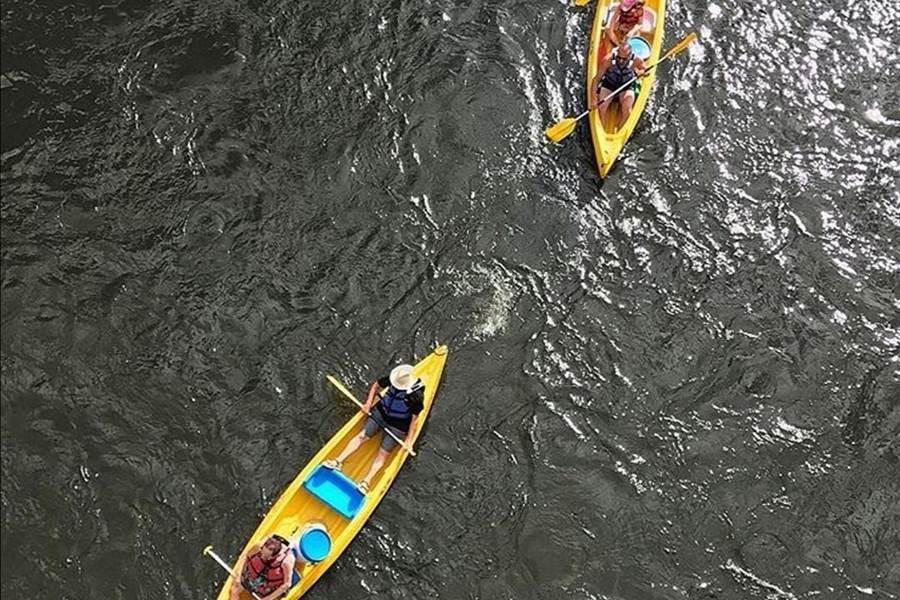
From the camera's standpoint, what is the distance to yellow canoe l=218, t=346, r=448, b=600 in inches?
379

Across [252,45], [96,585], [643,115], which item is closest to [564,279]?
[643,115]

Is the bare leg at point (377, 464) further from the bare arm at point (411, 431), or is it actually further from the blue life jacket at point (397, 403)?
the blue life jacket at point (397, 403)

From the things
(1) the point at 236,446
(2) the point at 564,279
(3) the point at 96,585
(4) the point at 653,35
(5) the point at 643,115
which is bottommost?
(3) the point at 96,585

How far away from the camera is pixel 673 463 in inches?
413

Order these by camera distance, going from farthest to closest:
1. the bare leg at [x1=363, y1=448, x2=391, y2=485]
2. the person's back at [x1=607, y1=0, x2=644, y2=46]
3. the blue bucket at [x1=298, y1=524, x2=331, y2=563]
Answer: the person's back at [x1=607, y1=0, x2=644, y2=46] → the bare leg at [x1=363, y1=448, x2=391, y2=485] → the blue bucket at [x1=298, y1=524, x2=331, y2=563]

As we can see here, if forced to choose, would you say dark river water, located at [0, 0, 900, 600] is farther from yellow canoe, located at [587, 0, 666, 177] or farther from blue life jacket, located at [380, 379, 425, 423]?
blue life jacket, located at [380, 379, 425, 423]

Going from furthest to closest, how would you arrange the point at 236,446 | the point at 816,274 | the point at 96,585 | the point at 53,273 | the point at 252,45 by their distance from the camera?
the point at 252,45 → the point at 816,274 → the point at 53,273 → the point at 236,446 → the point at 96,585

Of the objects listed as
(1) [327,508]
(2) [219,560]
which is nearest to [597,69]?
(1) [327,508]

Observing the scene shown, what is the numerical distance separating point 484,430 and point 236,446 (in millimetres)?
2588

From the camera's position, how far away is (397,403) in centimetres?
1012

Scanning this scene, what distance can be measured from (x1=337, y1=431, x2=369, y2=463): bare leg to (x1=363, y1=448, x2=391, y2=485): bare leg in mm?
208

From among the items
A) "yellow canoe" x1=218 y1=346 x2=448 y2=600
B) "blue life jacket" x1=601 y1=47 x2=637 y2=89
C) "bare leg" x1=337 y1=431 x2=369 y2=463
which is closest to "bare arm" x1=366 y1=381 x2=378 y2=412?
"yellow canoe" x1=218 y1=346 x2=448 y2=600

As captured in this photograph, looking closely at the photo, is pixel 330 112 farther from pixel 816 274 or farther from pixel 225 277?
pixel 816 274

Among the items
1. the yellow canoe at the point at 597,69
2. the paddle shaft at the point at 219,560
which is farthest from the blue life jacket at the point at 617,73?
the paddle shaft at the point at 219,560
